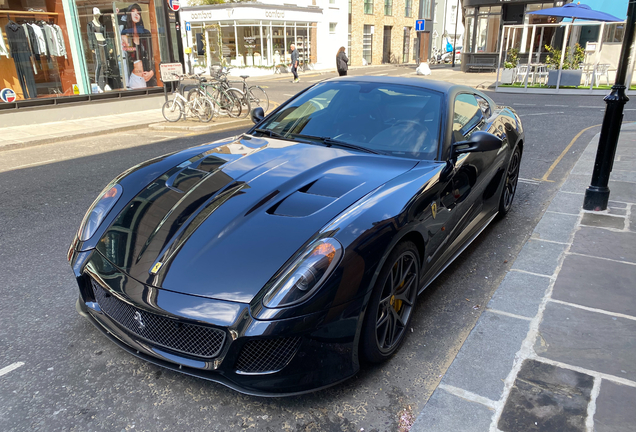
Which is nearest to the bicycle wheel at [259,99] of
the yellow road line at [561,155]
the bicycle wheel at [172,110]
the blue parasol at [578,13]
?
the bicycle wheel at [172,110]

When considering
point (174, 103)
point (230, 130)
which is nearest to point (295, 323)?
point (230, 130)

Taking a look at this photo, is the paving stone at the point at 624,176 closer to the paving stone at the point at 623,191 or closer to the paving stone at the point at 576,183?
the paving stone at the point at 623,191

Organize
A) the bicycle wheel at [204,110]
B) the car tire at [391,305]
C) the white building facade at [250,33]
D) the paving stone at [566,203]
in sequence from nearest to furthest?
1. the car tire at [391,305]
2. the paving stone at [566,203]
3. the bicycle wheel at [204,110]
4. the white building facade at [250,33]

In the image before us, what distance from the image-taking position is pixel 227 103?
11828 mm

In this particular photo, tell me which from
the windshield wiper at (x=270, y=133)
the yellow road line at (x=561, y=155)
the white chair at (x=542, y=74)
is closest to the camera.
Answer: the windshield wiper at (x=270, y=133)

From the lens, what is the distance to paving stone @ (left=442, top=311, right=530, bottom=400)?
2.40m

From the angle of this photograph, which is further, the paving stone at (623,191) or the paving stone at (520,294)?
the paving stone at (623,191)

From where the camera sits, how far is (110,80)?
13.1 metres

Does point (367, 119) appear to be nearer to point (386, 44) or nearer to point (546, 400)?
point (546, 400)

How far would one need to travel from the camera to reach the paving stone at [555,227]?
4.22 meters

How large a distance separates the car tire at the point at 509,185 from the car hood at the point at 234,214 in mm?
2013

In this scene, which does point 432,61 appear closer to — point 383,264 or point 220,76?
point 220,76

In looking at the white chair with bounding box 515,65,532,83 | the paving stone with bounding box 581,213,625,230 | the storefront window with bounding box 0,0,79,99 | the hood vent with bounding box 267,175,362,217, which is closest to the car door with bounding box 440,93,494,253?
the hood vent with bounding box 267,175,362,217

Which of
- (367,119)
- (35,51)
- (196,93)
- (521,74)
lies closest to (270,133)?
(367,119)
